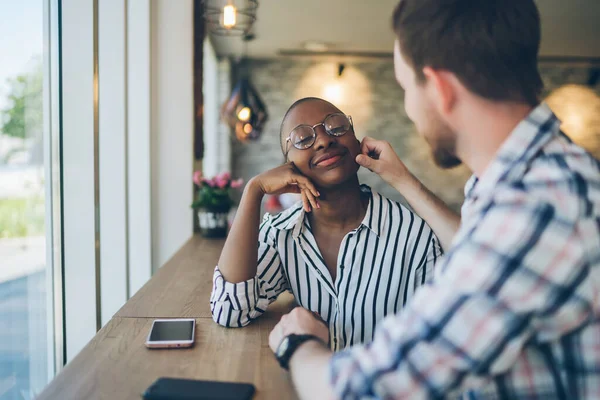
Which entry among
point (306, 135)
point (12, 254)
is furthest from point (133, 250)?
point (306, 135)

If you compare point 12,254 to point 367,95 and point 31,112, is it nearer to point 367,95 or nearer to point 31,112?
point 31,112

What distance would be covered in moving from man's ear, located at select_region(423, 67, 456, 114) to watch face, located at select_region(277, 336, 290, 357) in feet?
1.56

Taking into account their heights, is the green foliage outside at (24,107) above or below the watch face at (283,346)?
above

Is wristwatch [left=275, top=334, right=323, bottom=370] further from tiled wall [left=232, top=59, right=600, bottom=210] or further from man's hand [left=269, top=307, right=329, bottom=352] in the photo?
tiled wall [left=232, top=59, right=600, bottom=210]

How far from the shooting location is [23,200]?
156 centimetres

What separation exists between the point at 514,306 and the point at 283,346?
1.47 ft

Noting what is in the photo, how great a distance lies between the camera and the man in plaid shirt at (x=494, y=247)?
2.18 feet

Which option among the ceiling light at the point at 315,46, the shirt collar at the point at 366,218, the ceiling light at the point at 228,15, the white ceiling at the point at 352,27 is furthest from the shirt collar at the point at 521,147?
the ceiling light at the point at 315,46

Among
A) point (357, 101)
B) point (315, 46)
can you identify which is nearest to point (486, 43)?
point (315, 46)

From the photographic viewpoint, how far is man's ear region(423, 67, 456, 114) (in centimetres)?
83

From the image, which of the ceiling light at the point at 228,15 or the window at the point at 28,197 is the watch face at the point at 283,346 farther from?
the ceiling light at the point at 228,15

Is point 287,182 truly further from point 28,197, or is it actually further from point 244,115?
point 244,115

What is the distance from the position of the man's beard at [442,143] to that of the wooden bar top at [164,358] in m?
0.51

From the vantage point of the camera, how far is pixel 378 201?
4.91ft
